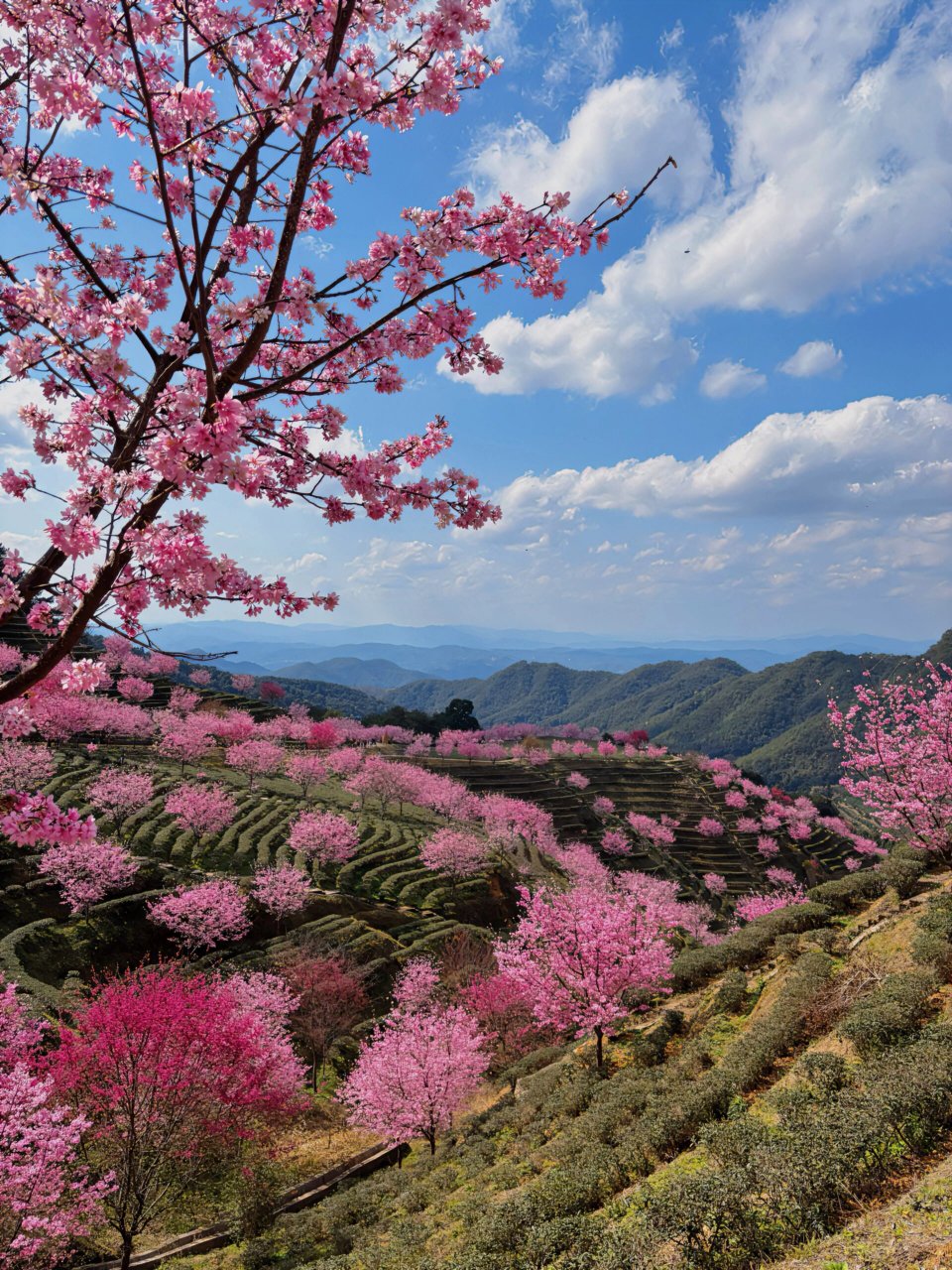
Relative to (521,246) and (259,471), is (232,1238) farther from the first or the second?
(521,246)

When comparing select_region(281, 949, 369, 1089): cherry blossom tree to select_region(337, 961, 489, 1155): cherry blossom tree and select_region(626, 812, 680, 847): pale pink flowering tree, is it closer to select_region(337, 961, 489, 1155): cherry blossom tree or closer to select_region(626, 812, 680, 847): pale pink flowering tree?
select_region(337, 961, 489, 1155): cherry blossom tree

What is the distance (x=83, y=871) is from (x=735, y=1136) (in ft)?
Result: 124

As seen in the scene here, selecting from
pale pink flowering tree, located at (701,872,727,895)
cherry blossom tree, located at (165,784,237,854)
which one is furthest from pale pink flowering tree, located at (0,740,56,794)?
pale pink flowering tree, located at (701,872,727,895)

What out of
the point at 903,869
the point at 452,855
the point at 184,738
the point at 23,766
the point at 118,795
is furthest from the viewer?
the point at 184,738

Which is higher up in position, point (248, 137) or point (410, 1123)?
point (248, 137)

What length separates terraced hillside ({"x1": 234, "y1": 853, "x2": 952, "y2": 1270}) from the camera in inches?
259

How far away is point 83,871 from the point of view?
3428 centimetres

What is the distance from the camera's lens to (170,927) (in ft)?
114

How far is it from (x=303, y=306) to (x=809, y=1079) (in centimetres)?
1351

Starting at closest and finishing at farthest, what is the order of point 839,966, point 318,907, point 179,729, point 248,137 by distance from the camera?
point 248,137 < point 839,966 < point 318,907 < point 179,729

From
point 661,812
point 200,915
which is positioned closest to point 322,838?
point 200,915

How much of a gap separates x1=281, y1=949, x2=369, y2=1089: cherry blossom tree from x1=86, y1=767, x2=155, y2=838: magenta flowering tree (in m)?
21.2

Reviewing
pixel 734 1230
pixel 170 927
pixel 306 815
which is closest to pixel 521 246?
pixel 734 1230

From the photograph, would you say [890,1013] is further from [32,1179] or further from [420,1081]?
[32,1179]
